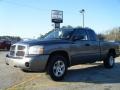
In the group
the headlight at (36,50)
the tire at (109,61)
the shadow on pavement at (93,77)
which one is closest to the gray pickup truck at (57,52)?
the headlight at (36,50)

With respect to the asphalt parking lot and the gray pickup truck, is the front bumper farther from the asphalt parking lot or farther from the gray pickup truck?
the asphalt parking lot

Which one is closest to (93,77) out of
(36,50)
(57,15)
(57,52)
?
(57,52)

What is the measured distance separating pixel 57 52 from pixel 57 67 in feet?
1.69

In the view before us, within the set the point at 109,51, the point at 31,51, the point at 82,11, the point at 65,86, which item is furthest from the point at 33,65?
the point at 82,11

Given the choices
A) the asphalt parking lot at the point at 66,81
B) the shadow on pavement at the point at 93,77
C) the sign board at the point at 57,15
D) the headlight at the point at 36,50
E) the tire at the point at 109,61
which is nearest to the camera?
the asphalt parking lot at the point at 66,81

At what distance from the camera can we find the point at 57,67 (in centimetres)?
993

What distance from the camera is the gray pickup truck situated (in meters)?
9.43

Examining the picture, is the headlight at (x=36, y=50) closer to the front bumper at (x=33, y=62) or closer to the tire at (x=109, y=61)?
the front bumper at (x=33, y=62)

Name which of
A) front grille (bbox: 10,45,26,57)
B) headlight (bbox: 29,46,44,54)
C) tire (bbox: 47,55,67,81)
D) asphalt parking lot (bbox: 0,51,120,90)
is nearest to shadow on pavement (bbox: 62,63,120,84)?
asphalt parking lot (bbox: 0,51,120,90)

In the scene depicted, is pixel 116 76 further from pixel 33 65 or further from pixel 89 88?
pixel 33 65

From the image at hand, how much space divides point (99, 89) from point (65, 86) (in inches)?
42.1

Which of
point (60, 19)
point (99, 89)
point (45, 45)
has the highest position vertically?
point (60, 19)

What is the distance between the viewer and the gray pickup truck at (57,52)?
9430 mm

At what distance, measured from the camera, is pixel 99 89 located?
8.60 meters
